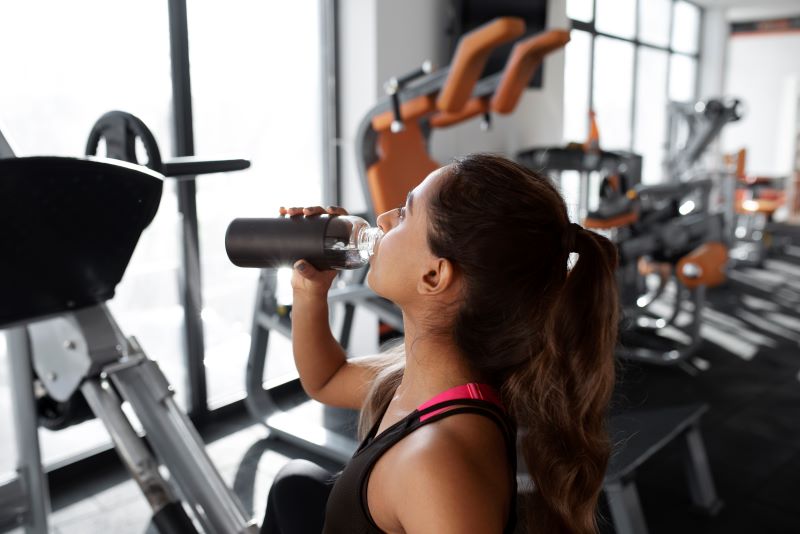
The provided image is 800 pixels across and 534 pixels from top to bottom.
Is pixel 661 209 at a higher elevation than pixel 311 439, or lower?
higher

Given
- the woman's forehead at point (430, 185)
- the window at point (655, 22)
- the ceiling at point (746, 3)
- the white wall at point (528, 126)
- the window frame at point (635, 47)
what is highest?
the ceiling at point (746, 3)

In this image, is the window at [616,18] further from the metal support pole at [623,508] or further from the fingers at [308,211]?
the fingers at [308,211]

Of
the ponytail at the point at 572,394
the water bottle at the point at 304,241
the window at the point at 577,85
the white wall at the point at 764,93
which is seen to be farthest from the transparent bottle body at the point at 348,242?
the white wall at the point at 764,93

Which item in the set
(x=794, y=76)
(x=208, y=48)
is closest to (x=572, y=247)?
(x=208, y=48)

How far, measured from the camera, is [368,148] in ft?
8.09

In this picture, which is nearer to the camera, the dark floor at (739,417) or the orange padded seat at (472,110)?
the dark floor at (739,417)

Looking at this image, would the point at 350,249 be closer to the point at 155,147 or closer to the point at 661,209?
the point at 155,147

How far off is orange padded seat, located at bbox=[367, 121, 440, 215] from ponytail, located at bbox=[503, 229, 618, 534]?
162 cm

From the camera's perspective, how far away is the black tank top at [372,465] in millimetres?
718

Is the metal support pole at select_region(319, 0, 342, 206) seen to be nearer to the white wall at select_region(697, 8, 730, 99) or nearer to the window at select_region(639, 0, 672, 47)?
the window at select_region(639, 0, 672, 47)

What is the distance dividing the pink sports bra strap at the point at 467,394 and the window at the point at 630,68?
3.85 metres

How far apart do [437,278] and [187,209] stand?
1823 mm

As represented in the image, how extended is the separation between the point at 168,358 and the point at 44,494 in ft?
4.87

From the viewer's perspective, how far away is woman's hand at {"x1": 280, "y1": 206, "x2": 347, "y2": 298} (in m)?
0.85
